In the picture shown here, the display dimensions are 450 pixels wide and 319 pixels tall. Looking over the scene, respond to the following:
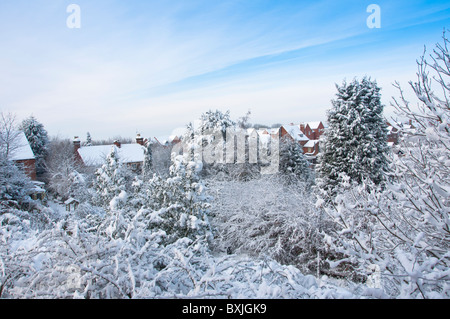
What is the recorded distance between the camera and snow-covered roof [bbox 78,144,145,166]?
25056 millimetres

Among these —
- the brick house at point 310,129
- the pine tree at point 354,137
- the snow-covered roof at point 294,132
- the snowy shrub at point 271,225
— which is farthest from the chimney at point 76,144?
the pine tree at point 354,137

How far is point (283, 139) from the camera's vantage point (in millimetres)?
18484

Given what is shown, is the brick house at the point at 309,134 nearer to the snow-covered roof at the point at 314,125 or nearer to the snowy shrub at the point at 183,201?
the snow-covered roof at the point at 314,125

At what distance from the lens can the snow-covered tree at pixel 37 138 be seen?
22.0 m

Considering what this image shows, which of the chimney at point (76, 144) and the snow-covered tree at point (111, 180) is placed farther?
the chimney at point (76, 144)

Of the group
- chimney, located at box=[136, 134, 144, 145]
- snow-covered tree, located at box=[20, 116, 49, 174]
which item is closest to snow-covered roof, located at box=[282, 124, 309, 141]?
chimney, located at box=[136, 134, 144, 145]

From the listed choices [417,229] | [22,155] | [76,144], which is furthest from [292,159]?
[76,144]

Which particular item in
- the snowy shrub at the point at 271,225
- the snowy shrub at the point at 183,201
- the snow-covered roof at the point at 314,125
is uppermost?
the snow-covered roof at the point at 314,125

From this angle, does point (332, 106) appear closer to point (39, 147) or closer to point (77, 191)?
point (77, 191)

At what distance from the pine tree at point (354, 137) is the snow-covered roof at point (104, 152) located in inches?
606

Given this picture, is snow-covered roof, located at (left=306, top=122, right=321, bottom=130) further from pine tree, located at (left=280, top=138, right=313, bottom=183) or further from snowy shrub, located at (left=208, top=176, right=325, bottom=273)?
snowy shrub, located at (left=208, top=176, right=325, bottom=273)

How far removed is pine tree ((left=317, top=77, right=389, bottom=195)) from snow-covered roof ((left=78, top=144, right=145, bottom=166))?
15400 millimetres

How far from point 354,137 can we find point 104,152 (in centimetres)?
2209
